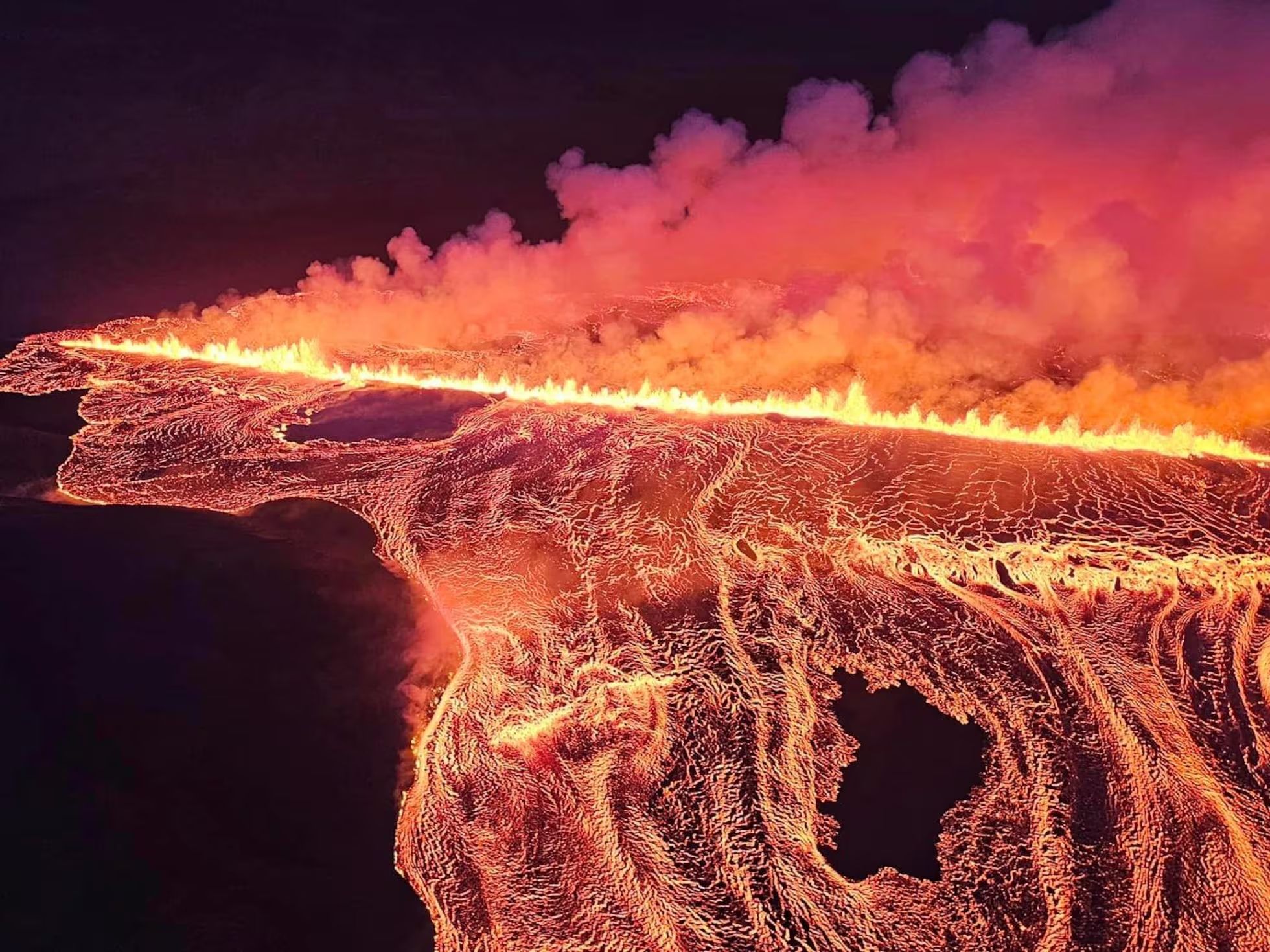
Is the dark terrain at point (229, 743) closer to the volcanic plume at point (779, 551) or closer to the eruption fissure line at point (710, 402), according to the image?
the volcanic plume at point (779, 551)

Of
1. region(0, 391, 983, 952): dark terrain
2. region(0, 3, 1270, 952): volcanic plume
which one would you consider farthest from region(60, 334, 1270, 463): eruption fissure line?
region(0, 391, 983, 952): dark terrain

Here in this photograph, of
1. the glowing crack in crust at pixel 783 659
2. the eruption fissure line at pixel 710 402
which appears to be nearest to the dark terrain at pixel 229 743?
the glowing crack in crust at pixel 783 659

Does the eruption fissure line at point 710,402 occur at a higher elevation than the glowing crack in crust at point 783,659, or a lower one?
higher

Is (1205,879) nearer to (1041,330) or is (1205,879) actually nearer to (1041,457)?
(1041,457)

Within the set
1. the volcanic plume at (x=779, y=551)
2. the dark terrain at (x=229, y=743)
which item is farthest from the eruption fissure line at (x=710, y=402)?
the dark terrain at (x=229, y=743)

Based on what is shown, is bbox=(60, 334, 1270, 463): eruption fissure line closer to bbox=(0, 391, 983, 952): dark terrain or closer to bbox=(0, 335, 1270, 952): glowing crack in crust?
bbox=(0, 335, 1270, 952): glowing crack in crust

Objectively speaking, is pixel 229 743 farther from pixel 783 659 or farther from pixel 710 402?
pixel 710 402

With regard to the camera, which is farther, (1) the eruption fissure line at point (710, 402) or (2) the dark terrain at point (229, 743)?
(1) the eruption fissure line at point (710, 402)

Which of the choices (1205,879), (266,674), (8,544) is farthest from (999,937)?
(8,544)
